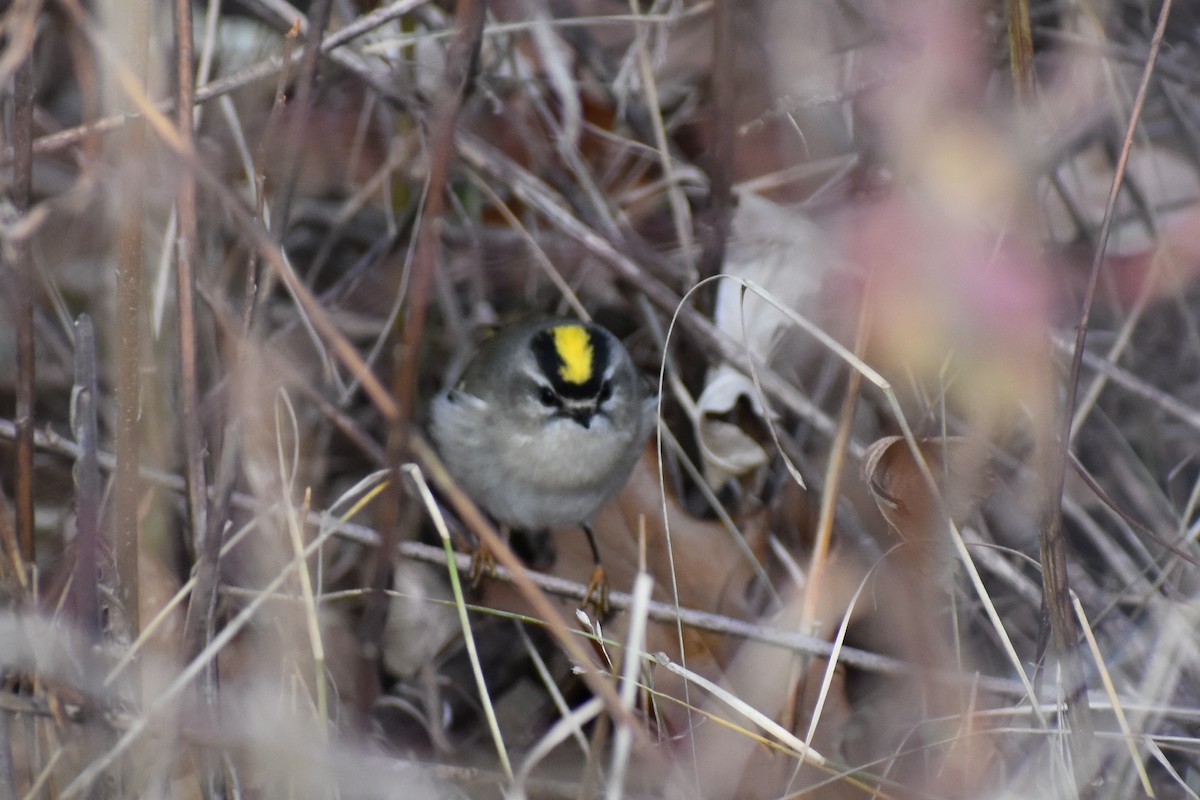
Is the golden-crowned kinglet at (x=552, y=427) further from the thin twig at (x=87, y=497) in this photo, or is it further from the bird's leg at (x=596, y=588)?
the thin twig at (x=87, y=497)

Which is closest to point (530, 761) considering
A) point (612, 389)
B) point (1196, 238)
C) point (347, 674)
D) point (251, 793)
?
point (251, 793)

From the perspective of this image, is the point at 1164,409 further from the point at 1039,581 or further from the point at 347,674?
the point at 347,674

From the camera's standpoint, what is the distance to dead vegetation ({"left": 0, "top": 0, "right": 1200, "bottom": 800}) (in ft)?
6.43

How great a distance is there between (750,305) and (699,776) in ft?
4.85

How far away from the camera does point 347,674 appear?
3049 mm

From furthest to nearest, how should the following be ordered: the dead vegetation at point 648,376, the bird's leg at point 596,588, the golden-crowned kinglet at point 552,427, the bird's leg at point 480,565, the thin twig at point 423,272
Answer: the bird's leg at point 480,565
the golden-crowned kinglet at point 552,427
the bird's leg at point 596,588
the dead vegetation at point 648,376
the thin twig at point 423,272

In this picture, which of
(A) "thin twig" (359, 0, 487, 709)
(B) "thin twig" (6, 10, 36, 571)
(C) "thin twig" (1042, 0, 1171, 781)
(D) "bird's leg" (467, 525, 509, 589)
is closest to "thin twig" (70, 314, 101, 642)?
(B) "thin twig" (6, 10, 36, 571)

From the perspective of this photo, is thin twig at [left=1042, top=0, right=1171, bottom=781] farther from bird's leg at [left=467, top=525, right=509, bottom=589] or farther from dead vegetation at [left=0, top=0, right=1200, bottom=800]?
bird's leg at [left=467, top=525, right=509, bottom=589]

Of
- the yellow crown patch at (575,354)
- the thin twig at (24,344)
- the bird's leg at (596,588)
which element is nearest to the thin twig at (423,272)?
the thin twig at (24,344)

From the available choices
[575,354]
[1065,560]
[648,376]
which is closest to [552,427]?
[575,354]

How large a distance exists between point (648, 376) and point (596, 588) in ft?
3.65

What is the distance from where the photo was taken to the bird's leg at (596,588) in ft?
10.1

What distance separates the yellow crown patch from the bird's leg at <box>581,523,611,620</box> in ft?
1.97

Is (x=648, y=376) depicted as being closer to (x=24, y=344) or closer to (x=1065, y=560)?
(x=1065, y=560)
